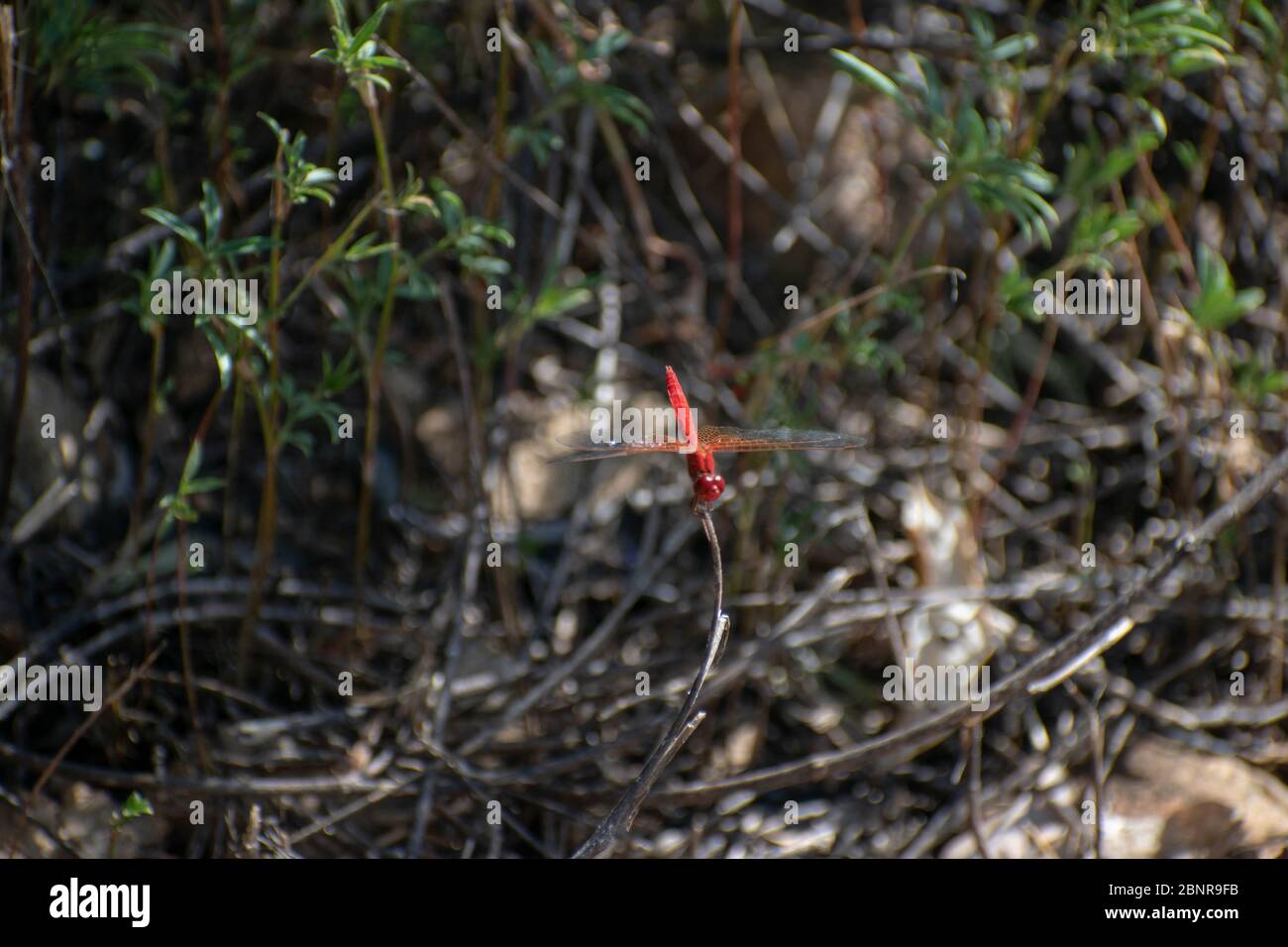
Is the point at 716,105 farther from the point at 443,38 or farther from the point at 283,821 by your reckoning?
the point at 283,821

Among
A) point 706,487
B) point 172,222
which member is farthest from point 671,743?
point 172,222

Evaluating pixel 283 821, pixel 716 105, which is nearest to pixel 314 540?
pixel 283 821

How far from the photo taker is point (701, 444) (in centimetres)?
193

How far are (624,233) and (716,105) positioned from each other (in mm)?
590

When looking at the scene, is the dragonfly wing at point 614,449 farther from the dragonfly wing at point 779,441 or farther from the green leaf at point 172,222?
the green leaf at point 172,222

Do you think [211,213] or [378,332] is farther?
[378,332]

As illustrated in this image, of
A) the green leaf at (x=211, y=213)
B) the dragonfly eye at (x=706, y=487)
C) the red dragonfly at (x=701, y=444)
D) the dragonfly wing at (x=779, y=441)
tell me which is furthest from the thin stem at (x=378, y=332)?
the dragonfly eye at (x=706, y=487)

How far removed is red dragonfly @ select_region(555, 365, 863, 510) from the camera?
5.82 ft

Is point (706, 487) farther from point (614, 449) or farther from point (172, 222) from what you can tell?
Answer: point (172, 222)

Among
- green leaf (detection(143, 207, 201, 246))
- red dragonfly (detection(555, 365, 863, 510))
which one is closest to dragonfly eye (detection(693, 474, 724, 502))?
red dragonfly (detection(555, 365, 863, 510))

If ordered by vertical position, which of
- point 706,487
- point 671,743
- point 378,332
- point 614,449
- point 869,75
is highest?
point 869,75

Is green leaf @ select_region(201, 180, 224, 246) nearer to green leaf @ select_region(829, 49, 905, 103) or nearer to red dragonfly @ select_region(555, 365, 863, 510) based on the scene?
red dragonfly @ select_region(555, 365, 863, 510)

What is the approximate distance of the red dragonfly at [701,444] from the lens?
1.77 m

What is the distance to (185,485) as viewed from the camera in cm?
237
